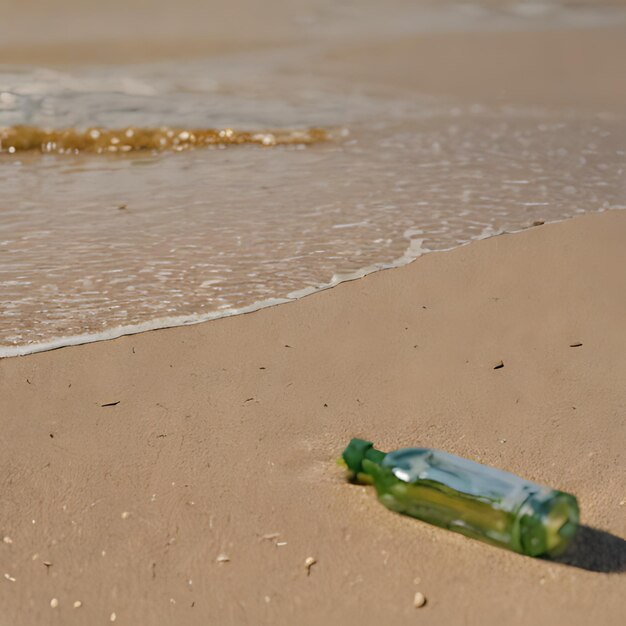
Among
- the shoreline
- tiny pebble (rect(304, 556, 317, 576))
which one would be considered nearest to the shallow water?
the shoreline

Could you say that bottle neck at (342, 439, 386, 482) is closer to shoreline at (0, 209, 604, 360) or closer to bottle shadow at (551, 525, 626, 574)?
bottle shadow at (551, 525, 626, 574)

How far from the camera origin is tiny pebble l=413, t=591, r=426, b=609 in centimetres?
133

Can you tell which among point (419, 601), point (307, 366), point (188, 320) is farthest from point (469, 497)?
point (188, 320)

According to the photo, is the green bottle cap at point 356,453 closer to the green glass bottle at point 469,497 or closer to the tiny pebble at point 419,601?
the green glass bottle at point 469,497

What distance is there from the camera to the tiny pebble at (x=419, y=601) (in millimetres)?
1325

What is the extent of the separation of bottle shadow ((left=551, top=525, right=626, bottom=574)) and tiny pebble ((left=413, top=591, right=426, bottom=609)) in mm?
198

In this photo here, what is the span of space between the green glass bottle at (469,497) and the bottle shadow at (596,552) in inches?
0.6

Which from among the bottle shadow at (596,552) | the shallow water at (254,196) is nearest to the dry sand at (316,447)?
the bottle shadow at (596,552)

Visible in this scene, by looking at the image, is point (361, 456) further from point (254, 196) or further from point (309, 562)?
point (254, 196)

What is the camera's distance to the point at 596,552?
139 centimetres

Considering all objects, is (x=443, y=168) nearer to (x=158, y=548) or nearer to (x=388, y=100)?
(x=388, y=100)

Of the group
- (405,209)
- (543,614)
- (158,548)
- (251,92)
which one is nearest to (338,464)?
(158,548)

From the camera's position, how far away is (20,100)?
4973 mm

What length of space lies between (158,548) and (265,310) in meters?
0.85
